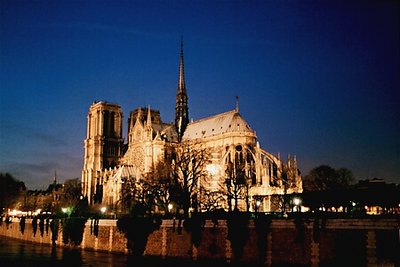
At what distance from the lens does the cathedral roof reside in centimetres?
7462

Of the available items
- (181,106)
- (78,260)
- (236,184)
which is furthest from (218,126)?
(78,260)

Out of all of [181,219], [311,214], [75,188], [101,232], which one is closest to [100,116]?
[75,188]

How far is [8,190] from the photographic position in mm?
95625

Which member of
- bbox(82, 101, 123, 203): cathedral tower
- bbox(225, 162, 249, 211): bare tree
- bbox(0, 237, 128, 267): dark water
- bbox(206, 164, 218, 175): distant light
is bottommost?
bbox(0, 237, 128, 267): dark water

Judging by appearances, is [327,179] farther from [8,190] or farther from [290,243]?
[8,190]

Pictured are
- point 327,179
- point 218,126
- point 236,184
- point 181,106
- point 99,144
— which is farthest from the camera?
point 99,144

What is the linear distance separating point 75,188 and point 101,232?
66799 mm

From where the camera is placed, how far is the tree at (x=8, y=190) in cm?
9200

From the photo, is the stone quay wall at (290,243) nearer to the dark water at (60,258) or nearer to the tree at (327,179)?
the dark water at (60,258)

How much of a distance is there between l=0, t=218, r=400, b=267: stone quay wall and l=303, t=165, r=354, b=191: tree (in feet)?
130

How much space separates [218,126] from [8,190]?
46.6 meters

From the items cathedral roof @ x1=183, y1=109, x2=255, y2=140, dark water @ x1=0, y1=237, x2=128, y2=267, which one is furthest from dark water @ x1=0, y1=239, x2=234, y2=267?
cathedral roof @ x1=183, y1=109, x2=255, y2=140

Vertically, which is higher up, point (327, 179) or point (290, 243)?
point (327, 179)

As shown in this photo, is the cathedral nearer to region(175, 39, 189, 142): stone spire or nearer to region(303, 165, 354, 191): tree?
region(175, 39, 189, 142): stone spire
